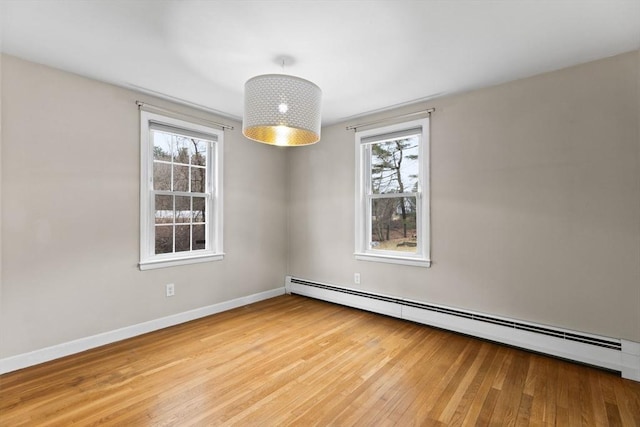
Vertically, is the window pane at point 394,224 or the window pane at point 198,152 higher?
the window pane at point 198,152

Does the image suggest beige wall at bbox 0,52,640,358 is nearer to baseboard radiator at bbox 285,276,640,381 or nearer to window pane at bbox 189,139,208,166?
baseboard radiator at bbox 285,276,640,381

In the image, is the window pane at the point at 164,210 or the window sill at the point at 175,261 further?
the window pane at the point at 164,210

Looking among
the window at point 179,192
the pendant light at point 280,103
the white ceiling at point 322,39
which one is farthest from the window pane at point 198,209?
the pendant light at point 280,103

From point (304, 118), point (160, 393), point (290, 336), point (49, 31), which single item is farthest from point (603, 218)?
point (49, 31)

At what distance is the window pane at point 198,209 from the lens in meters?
3.76

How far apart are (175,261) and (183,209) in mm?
617

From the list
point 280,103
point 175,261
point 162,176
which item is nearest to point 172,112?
point 162,176

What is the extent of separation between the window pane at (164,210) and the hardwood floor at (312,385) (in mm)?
1221

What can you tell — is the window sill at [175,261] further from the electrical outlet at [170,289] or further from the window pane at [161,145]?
the window pane at [161,145]

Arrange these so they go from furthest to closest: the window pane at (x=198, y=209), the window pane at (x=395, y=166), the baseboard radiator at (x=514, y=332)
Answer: the window pane at (x=198, y=209), the window pane at (x=395, y=166), the baseboard radiator at (x=514, y=332)

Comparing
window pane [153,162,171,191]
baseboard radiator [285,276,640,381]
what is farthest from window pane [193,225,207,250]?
baseboard radiator [285,276,640,381]

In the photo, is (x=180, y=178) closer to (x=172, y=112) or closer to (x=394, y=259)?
(x=172, y=112)

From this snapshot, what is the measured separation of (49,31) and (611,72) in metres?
4.27

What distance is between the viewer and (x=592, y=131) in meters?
2.54
